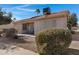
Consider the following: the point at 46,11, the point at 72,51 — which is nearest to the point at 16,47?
the point at 46,11

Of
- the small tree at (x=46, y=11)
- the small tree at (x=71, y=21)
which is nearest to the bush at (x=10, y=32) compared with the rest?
the small tree at (x=46, y=11)

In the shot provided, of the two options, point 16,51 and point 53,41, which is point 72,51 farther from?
point 16,51

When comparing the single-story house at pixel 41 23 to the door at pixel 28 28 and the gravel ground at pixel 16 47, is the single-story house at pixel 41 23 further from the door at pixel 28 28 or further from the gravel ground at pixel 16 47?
the gravel ground at pixel 16 47

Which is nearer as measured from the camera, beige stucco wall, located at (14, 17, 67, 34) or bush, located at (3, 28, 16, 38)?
beige stucco wall, located at (14, 17, 67, 34)

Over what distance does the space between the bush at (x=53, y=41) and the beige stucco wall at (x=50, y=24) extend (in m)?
0.19

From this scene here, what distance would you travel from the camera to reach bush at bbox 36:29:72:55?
7348 millimetres

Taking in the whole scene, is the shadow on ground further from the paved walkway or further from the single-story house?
the paved walkway

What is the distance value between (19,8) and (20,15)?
7.5 inches

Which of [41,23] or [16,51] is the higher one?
[41,23]

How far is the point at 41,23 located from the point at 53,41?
679mm

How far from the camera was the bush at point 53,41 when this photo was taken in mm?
A: 7348

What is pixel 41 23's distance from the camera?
7734 mm

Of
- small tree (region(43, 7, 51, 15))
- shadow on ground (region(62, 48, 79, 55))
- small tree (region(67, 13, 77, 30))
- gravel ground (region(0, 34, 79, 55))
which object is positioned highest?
small tree (region(43, 7, 51, 15))

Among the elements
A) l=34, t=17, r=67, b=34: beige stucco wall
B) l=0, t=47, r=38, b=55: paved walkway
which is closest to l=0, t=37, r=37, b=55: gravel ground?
l=0, t=47, r=38, b=55: paved walkway
